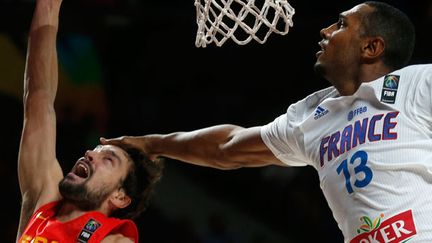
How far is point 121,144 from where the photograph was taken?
388cm

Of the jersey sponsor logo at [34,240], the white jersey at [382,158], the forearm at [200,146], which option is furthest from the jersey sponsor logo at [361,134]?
the jersey sponsor logo at [34,240]

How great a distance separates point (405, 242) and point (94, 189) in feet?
4.81

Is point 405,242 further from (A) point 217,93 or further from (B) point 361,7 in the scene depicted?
(A) point 217,93

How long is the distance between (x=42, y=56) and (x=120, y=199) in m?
0.79

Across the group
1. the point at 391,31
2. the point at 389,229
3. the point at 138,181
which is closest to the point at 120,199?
the point at 138,181

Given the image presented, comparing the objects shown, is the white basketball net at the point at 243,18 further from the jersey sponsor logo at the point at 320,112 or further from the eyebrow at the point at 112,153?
the eyebrow at the point at 112,153

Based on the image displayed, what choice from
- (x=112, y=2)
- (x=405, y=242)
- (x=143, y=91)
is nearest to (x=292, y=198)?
(x=143, y=91)

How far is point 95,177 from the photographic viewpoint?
3.66 m

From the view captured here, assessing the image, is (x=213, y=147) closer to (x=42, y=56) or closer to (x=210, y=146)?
(x=210, y=146)

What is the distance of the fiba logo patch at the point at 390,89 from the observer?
3.21m

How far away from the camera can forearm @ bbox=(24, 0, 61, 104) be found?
3.66 metres

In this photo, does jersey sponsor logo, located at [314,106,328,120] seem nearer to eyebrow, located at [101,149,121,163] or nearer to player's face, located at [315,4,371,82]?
player's face, located at [315,4,371,82]

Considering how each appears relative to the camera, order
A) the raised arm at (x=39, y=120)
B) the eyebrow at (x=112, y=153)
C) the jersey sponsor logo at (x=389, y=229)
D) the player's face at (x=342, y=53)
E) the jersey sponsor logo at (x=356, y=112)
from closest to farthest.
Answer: the jersey sponsor logo at (x=389, y=229), the jersey sponsor logo at (x=356, y=112), the player's face at (x=342, y=53), the raised arm at (x=39, y=120), the eyebrow at (x=112, y=153)

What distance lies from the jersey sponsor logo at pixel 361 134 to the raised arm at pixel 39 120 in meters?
1.32
